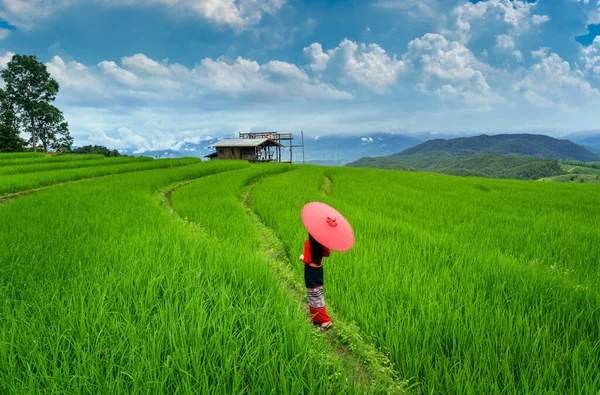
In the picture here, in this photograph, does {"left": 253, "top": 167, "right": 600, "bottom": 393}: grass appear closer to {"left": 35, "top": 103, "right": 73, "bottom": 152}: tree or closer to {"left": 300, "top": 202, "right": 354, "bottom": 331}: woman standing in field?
{"left": 300, "top": 202, "right": 354, "bottom": 331}: woman standing in field

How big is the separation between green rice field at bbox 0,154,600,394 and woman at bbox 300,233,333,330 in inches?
6.0

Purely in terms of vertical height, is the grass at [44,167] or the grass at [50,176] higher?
the grass at [44,167]

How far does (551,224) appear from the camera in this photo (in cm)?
606

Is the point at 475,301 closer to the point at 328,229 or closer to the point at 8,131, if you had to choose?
the point at 328,229

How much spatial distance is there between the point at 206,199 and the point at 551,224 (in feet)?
27.2

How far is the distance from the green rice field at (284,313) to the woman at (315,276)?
6.0 inches

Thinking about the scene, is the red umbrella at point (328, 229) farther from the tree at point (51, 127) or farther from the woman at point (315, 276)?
the tree at point (51, 127)

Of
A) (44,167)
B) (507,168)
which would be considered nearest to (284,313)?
(44,167)

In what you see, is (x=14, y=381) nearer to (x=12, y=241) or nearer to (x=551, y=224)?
(x=12, y=241)

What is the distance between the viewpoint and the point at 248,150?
3419cm

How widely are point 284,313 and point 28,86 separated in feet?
170

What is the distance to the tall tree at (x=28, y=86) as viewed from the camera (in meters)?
35.8

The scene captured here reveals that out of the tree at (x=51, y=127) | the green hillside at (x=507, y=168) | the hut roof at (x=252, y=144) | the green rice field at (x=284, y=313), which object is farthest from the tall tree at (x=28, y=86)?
the green hillside at (x=507, y=168)

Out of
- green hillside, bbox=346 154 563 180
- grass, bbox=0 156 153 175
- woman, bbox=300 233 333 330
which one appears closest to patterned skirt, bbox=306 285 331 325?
woman, bbox=300 233 333 330
